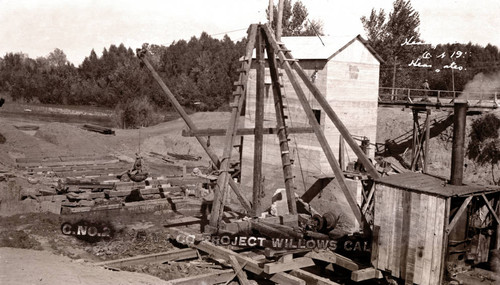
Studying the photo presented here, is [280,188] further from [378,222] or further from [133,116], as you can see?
[133,116]

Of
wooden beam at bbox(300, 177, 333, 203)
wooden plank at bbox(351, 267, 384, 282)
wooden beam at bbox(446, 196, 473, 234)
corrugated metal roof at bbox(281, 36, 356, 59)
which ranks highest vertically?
corrugated metal roof at bbox(281, 36, 356, 59)

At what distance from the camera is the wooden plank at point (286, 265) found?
11070 millimetres

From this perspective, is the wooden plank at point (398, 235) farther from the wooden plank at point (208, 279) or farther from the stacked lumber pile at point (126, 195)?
the stacked lumber pile at point (126, 195)

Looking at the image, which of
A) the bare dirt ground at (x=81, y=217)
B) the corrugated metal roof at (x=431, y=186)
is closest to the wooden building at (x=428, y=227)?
the corrugated metal roof at (x=431, y=186)

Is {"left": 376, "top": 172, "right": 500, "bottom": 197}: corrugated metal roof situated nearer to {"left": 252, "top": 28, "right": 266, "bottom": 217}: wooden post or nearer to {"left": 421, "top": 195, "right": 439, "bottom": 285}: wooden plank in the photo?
{"left": 421, "top": 195, "right": 439, "bottom": 285}: wooden plank

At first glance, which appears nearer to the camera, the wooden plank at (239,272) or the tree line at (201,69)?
the wooden plank at (239,272)

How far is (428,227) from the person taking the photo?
33.3 ft

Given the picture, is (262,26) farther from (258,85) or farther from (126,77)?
(126,77)

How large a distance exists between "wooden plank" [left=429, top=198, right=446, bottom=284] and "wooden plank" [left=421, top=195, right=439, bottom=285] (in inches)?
2.4

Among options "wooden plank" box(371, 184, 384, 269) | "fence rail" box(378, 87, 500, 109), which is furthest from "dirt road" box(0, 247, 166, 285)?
"fence rail" box(378, 87, 500, 109)

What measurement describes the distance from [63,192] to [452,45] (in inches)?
2420

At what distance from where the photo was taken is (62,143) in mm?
30891

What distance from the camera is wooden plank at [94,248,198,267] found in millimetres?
11694

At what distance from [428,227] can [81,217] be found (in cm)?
1158
